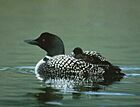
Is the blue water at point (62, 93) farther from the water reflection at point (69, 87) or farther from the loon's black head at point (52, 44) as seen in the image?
the loon's black head at point (52, 44)

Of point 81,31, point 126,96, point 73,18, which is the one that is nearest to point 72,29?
point 81,31

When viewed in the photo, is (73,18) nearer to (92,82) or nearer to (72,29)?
(72,29)

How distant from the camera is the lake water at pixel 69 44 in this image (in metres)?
11.4

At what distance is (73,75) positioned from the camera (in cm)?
1415

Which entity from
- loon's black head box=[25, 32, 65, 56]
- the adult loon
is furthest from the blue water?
loon's black head box=[25, 32, 65, 56]

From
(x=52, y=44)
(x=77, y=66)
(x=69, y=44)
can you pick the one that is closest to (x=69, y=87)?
(x=77, y=66)

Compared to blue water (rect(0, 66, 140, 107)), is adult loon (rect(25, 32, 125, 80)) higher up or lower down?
higher up

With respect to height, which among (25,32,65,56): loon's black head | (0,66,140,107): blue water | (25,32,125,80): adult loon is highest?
(25,32,65,56): loon's black head

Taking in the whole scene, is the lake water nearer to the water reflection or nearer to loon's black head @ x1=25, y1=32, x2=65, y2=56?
the water reflection

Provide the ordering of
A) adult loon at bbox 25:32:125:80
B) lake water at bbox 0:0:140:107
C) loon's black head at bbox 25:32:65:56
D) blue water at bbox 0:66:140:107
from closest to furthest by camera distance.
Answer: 1. blue water at bbox 0:66:140:107
2. lake water at bbox 0:0:140:107
3. adult loon at bbox 25:32:125:80
4. loon's black head at bbox 25:32:65:56

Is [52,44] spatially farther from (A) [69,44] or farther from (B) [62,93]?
(A) [69,44]

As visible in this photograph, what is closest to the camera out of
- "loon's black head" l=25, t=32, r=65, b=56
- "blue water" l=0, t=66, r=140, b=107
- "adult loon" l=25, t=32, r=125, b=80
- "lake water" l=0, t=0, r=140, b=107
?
"blue water" l=0, t=66, r=140, b=107

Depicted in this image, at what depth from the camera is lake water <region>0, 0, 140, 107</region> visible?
11.4 meters

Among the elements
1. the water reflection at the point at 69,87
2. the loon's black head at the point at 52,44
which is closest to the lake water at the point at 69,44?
the water reflection at the point at 69,87
